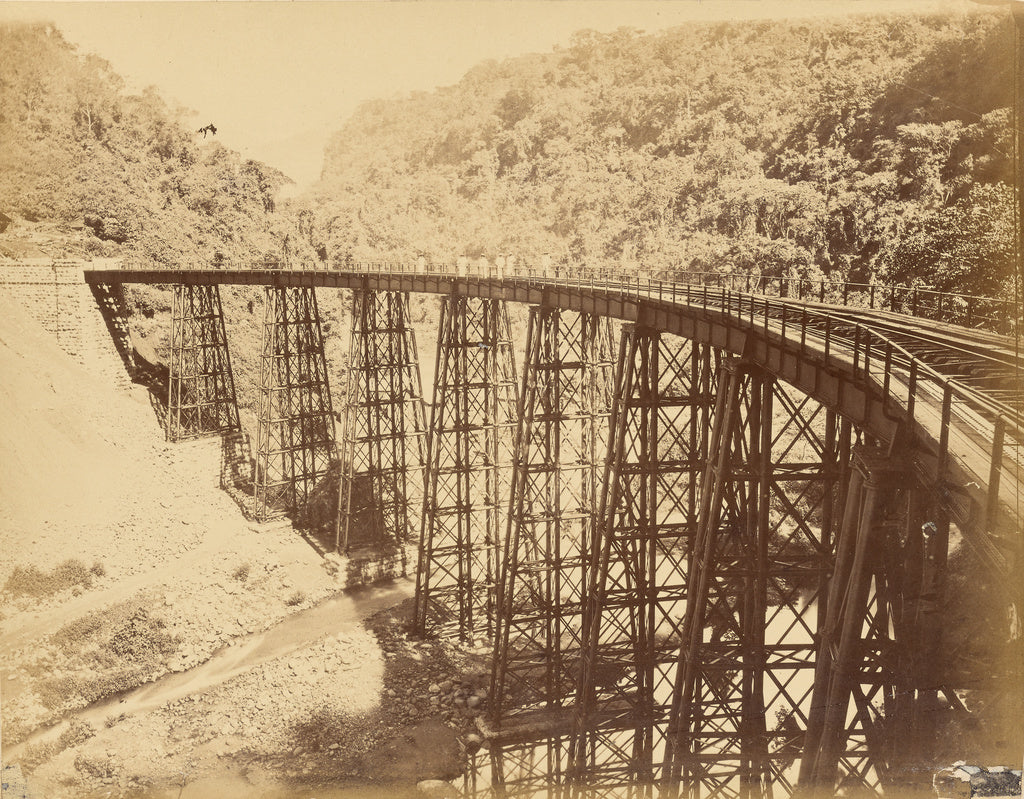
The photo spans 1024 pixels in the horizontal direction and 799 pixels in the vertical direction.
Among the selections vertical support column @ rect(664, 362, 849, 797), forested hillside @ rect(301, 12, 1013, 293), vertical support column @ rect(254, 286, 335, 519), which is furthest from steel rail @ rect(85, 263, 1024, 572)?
vertical support column @ rect(254, 286, 335, 519)

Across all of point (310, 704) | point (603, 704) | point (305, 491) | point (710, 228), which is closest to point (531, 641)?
point (603, 704)

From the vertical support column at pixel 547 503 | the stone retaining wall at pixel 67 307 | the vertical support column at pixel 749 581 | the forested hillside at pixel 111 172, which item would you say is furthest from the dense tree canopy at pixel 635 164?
the vertical support column at pixel 749 581

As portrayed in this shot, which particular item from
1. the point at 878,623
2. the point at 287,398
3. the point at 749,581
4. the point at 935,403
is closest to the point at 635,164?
the point at 287,398

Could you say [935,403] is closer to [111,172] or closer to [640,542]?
[640,542]

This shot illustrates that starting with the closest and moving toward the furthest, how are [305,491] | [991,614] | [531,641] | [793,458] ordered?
[991,614]
[531,641]
[305,491]
[793,458]

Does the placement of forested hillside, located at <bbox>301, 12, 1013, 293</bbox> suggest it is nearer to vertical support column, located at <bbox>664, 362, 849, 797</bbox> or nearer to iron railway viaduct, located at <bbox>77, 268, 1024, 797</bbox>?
iron railway viaduct, located at <bbox>77, 268, 1024, 797</bbox>

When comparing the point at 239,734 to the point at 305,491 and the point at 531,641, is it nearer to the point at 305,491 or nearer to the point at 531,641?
the point at 531,641

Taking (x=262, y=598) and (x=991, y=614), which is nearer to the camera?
(x=991, y=614)
